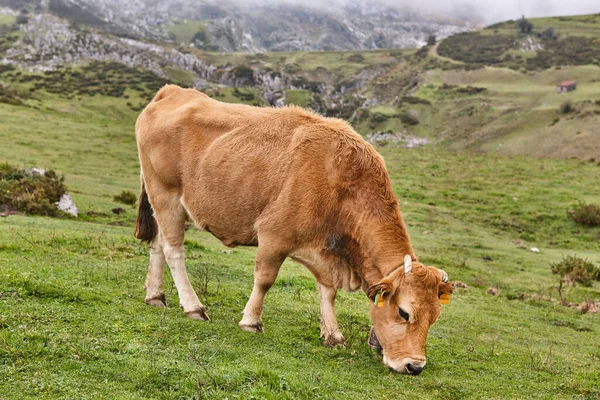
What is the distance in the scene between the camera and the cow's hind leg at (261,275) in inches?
310

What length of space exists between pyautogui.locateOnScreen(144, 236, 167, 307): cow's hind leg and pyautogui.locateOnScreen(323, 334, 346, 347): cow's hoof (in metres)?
3.04

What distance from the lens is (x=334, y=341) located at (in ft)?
27.1

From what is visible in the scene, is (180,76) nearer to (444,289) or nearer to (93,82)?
(93,82)

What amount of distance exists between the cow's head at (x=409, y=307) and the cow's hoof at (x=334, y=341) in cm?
125

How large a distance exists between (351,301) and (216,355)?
589 centimetres

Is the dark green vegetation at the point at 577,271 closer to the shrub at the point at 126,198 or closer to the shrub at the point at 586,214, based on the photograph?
the shrub at the point at 586,214

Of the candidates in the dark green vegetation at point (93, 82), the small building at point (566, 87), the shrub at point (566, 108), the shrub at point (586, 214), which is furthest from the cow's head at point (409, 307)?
the small building at point (566, 87)

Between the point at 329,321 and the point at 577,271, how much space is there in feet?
50.4

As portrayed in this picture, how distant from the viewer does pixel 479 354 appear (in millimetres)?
9117

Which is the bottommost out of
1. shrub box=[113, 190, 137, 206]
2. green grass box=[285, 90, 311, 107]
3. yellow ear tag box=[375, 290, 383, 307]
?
green grass box=[285, 90, 311, 107]

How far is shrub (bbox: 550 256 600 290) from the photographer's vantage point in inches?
759

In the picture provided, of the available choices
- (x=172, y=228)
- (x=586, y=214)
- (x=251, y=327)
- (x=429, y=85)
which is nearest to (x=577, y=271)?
(x=586, y=214)

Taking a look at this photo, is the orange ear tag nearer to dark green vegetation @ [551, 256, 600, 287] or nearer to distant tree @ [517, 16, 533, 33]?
dark green vegetation @ [551, 256, 600, 287]

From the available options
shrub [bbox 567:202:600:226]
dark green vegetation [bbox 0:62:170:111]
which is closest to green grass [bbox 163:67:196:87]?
dark green vegetation [bbox 0:62:170:111]
